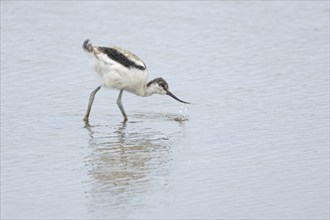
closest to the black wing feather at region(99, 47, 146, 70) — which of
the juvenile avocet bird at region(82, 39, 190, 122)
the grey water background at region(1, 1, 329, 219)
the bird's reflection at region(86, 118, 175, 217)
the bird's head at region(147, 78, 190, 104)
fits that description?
the juvenile avocet bird at region(82, 39, 190, 122)

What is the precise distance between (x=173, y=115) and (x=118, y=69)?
74 cm

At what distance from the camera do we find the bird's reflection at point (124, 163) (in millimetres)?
7098

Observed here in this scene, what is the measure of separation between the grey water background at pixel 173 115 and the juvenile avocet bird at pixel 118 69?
9.9 inches

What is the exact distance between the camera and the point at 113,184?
A: 293 inches

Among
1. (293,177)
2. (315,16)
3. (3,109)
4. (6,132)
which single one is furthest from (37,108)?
(315,16)

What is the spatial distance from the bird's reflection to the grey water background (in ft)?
0.05

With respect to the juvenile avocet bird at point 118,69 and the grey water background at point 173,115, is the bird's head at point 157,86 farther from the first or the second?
the grey water background at point 173,115

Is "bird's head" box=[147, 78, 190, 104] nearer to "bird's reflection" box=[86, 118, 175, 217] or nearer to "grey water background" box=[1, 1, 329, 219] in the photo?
"grey water background" box=[1, 1, 329, 219]

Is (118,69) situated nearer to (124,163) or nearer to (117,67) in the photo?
(117,67)

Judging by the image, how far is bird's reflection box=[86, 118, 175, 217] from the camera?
23.3 feet

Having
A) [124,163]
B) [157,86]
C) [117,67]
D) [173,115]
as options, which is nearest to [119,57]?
[117,67]

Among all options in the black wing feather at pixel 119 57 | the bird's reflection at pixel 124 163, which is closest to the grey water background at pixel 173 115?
the bird's reflection at pixel 124 163

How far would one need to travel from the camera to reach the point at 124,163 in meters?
8.14

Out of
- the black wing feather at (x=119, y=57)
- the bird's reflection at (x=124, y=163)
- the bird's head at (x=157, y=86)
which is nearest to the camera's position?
the bird's reflection at (x=124, y=163)
